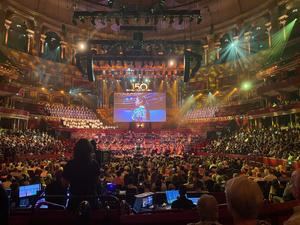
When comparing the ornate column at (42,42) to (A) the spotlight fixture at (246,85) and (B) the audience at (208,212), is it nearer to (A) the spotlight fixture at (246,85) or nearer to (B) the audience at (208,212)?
(A) the spotlight fixture at (246,85)

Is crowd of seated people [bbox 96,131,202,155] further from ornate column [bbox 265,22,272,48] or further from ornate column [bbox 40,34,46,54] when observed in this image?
ornate column [bbox 40,34,46,54]

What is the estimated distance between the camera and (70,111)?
36781mm

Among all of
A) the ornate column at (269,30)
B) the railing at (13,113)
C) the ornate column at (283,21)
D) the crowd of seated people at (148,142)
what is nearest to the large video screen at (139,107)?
the crowd of seated people at (148,142)

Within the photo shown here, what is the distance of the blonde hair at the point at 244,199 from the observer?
191 cm

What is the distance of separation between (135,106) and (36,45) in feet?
46.4

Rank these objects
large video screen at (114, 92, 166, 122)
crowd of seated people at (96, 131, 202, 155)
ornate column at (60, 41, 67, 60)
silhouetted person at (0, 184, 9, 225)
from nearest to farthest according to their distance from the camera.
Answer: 1. silhouetted person at (0, 184, 9, 225)
2. crowd of seated people at (96, 131, 202, 155)
3. large video screen at (114, 92, 166, 122)
4. ornate column at (60, 41, 67, 60)

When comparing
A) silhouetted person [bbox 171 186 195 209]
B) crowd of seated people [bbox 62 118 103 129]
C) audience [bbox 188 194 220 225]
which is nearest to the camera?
audience [bbox 188 194 220 225]

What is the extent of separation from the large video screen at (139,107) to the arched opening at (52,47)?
9501mm

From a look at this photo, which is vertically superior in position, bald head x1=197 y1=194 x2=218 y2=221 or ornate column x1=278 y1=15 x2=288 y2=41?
ornate column x1=278 y1=15 x2=288 y2=41

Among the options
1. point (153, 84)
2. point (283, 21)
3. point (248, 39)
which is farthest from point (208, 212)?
point (153, 84)

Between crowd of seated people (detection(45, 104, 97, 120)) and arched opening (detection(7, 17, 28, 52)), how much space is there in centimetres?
758

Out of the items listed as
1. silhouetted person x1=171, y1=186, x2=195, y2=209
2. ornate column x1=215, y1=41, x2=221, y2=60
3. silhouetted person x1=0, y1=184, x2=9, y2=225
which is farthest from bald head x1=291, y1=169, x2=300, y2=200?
ornate column x1=215, y1=41, x2=221, y2=60

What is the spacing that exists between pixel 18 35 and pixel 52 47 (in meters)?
4.79

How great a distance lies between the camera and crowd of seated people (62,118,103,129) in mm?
34625
